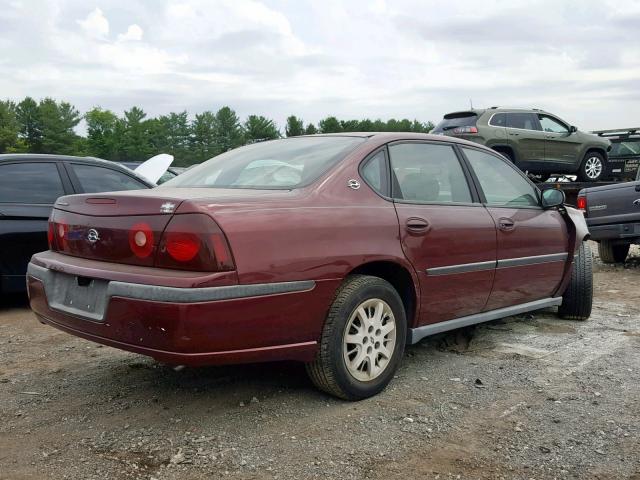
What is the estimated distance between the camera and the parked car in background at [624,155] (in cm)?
1503

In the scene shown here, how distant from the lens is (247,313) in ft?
9.63

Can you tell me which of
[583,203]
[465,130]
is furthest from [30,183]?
[465,130]

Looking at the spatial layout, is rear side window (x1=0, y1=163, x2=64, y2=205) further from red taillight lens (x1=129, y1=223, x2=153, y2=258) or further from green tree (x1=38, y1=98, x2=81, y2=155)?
green tree (x1=38, y1=98, x2=81, y2=155)

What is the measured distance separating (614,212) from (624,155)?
795 cm

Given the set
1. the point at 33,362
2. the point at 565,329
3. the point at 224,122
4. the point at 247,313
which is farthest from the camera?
the point at 224,122

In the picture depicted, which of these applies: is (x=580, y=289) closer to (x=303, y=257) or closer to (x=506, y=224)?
(x=506, y=224)

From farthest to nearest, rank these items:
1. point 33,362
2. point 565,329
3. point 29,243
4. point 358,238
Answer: point 29,243 < point 565,329 < point 33,362 < point 358,238

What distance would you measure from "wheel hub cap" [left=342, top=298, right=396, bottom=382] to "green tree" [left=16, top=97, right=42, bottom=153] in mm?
84774

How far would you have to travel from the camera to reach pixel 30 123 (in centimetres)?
8119

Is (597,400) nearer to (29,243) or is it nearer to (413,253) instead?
(413,253)

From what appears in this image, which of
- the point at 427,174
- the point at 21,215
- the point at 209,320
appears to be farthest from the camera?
the point at 21,215

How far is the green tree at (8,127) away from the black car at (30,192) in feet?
251

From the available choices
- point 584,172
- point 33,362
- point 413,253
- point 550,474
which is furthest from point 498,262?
point 584,172

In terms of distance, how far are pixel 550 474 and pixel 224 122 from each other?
92.1 metres
